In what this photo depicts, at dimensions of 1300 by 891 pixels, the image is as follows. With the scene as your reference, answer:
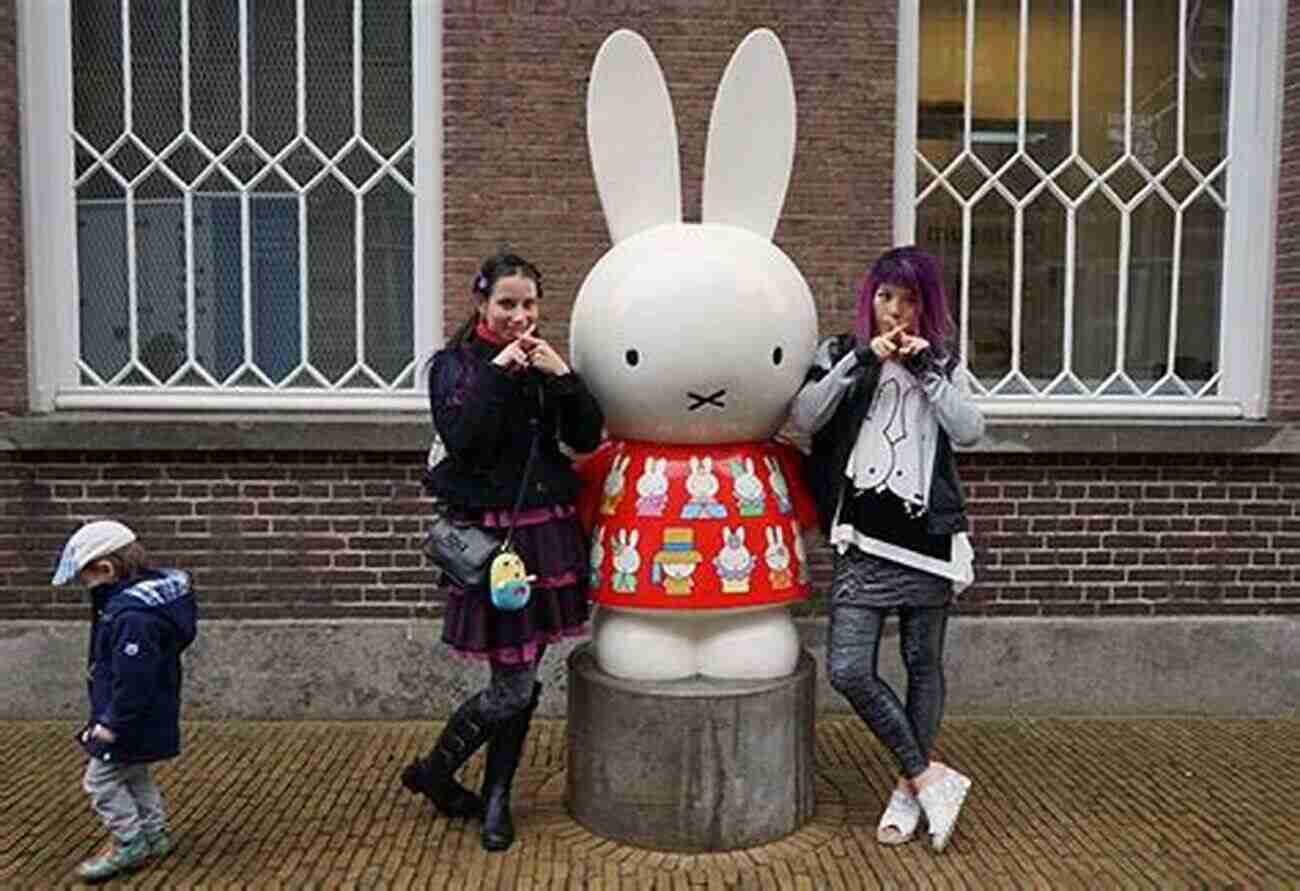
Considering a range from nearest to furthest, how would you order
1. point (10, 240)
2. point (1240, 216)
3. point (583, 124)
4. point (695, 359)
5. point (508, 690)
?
1. point (695, 359)
2. point (508, 690)
3. point (10, 240)
4. point (583, 124)
5. point (1240, 216)

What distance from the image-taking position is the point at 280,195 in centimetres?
573

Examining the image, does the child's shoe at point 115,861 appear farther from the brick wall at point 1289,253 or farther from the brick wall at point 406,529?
the brick wall at point 1289,253

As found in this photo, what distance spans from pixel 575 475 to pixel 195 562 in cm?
233

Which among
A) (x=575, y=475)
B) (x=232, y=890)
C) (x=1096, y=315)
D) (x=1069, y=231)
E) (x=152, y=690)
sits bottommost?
(x=232, y=890)

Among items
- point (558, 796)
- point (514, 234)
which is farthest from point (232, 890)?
point (514, 234)

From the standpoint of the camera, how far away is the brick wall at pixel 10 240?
5402 millimetres

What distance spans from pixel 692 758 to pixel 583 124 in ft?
9.28

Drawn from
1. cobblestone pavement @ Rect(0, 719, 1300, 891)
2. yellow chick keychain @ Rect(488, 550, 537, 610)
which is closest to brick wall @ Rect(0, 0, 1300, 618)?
cobblestone pavement @ Rect(0, 719, 1300, 891)

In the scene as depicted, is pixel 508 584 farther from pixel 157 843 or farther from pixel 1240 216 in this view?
pixel 1240 216

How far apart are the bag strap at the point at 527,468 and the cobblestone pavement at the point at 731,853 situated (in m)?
1.06

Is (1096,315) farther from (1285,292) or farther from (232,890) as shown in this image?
(232,890)

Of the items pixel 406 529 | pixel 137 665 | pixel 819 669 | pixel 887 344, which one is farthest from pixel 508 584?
pixel 819 669

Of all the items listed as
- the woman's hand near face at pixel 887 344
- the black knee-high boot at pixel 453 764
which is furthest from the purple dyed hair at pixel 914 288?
the black knee-high boot at pixel 453 764

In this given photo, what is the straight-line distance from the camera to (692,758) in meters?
4.03
